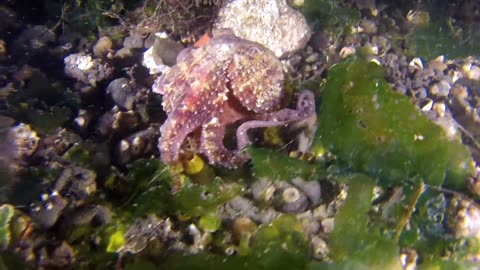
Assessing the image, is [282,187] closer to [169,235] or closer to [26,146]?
[169,235]

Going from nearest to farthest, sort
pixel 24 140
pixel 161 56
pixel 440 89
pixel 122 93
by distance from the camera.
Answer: pixel 24 140, pixel 122 93, pixel 161 56, pixel 440 89

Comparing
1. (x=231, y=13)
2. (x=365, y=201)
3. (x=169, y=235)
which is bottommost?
(x=169, y=235)

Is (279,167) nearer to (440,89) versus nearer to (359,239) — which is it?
(359,239)

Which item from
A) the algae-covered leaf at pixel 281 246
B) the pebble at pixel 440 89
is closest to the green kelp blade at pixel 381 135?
the algae-covered leaf at pixel 281 246

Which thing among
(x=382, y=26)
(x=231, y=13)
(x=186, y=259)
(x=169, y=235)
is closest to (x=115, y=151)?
(x=169, y=235)

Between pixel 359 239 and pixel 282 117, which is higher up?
pixel 282 117

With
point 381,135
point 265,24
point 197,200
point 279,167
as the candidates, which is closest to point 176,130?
point 197,200

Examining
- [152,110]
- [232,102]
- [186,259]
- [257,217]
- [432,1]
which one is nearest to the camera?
[186,259]
